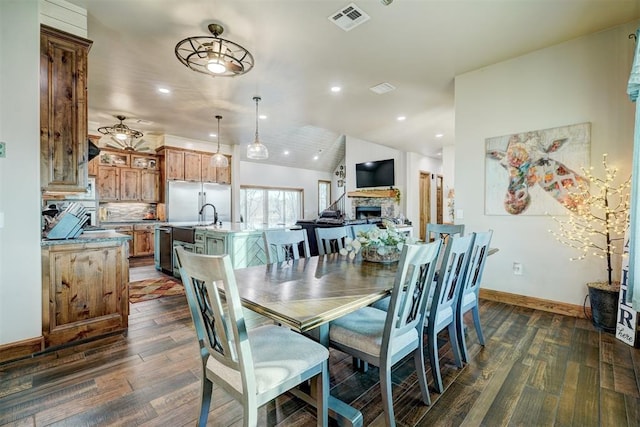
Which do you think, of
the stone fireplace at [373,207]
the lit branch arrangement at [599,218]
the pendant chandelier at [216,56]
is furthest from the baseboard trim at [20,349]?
the stone fireplace at [373,207]

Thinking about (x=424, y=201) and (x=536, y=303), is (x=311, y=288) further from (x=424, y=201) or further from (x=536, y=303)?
(x=424, y=201)

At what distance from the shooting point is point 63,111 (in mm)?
2445

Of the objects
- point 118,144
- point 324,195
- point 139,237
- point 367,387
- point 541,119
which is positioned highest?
point 118,144

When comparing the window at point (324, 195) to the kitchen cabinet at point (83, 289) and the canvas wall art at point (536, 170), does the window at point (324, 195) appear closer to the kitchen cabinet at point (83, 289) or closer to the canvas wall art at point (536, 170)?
the canvas wall art at point (536, 170)

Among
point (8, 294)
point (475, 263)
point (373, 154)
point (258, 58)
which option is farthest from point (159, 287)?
point (373, 154)

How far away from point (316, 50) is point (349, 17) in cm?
62

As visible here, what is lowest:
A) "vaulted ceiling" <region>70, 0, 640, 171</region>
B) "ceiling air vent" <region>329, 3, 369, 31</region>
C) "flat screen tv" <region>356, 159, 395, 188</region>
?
"flat screen tv" <region>356, 159, 395, 188</region>

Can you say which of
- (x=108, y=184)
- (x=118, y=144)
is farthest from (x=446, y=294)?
(x=118, y=144)

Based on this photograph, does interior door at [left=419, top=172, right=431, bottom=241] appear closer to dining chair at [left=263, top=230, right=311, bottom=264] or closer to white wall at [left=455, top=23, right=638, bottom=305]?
white wall at [left=455, top=23, right=638, bottom=305]

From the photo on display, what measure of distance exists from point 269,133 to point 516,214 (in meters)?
5.99

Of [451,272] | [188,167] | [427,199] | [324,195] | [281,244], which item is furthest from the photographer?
[324,195]

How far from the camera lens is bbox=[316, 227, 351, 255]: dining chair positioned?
2.73m

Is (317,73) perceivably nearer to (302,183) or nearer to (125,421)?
(125,421)

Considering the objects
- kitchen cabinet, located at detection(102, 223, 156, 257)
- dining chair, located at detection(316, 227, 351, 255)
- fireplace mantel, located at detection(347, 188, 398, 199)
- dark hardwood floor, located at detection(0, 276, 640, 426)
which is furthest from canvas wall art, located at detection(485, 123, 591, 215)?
kitchen cabinet, located at detection(102, 223, 156, 257)
